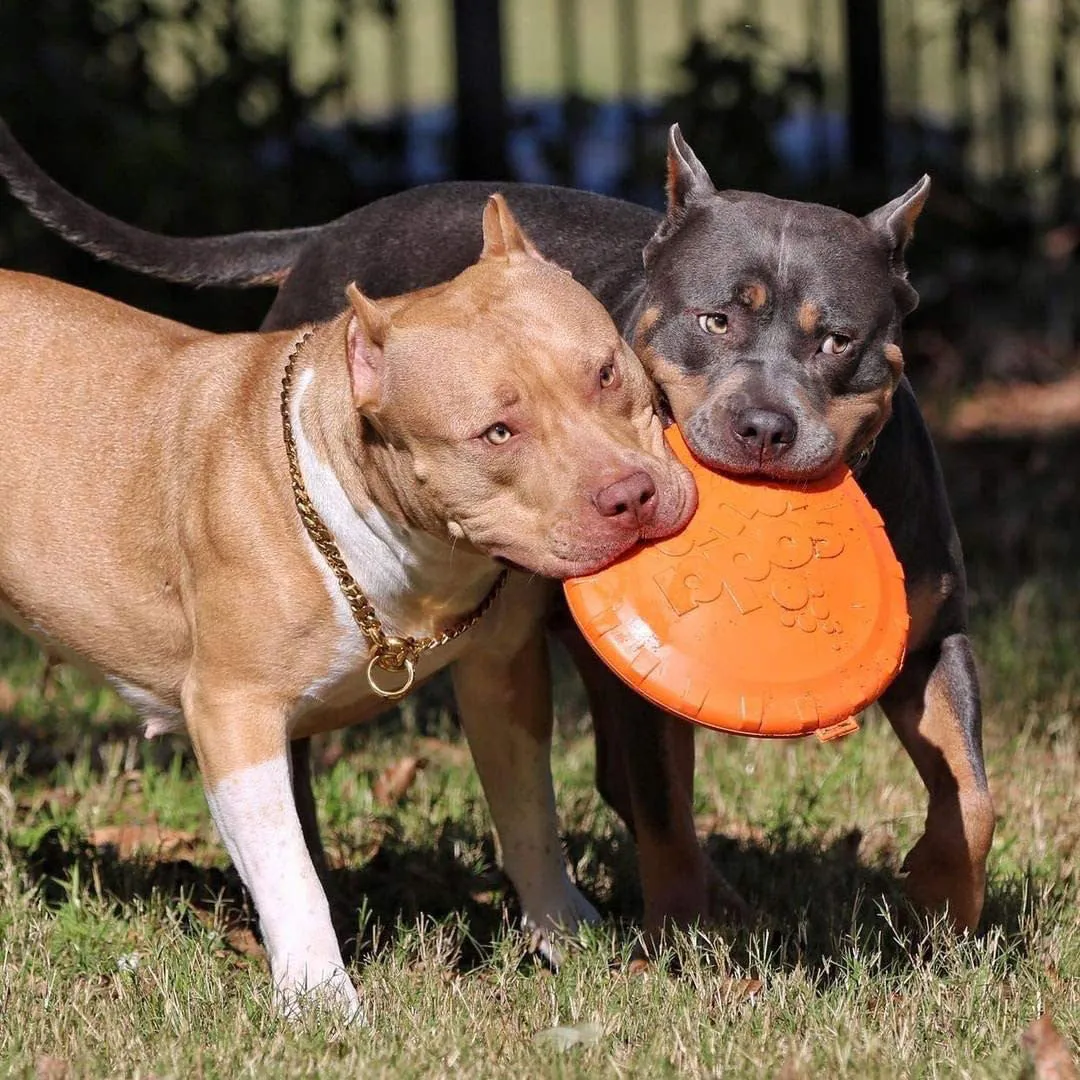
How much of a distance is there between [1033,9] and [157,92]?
5.89 m

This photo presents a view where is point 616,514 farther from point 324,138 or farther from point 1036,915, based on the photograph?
point 324,138

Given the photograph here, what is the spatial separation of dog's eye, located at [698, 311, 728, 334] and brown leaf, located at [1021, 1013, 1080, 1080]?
162 centimetres

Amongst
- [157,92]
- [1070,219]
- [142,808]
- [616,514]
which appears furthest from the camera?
[1070,219]

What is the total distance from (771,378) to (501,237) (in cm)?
67

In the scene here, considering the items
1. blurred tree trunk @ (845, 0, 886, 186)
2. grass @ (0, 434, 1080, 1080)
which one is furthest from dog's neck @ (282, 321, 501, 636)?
blurred tree trunk @ (845, 0, 886, 186)

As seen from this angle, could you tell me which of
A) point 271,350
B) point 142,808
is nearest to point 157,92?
point 142,808

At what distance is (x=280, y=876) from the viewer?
429 centimetres

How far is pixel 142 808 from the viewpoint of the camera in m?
5.90

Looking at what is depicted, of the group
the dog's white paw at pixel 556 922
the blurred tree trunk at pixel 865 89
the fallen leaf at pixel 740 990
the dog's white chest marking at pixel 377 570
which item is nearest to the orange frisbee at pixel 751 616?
the dog's white chest marking at pixel 377 570

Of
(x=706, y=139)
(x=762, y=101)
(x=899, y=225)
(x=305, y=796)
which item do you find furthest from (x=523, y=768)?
(x=762, y=101)

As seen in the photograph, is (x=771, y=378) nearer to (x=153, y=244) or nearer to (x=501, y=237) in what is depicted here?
(x=501, y=237)

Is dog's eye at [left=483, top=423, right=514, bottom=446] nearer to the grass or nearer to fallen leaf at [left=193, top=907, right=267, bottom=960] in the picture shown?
the grass

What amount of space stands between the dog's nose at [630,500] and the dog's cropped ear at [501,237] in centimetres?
73

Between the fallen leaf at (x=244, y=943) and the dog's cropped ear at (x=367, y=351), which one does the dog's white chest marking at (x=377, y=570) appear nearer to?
the dog's cropped ear at (x=367, y=351)
